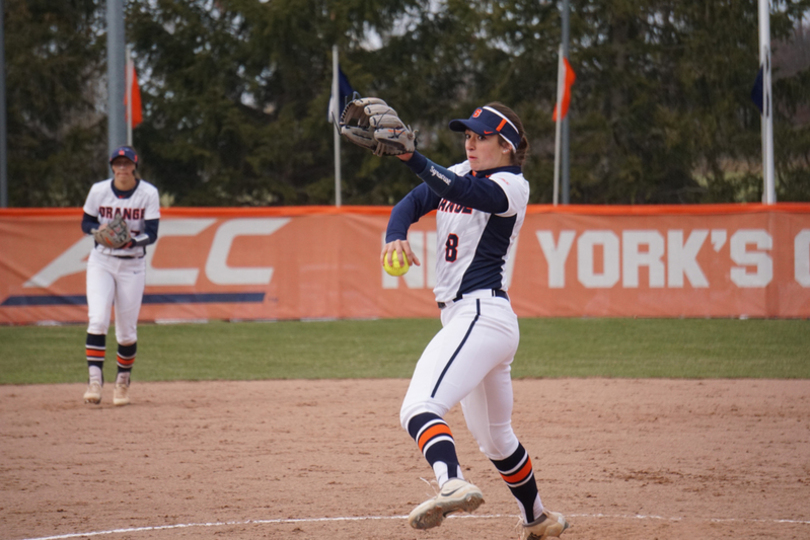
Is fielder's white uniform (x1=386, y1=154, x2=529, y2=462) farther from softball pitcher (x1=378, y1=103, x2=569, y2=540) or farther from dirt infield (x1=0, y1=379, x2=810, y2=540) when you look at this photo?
dirt infield (x1=0, y1=379, x2=810, y2=540)

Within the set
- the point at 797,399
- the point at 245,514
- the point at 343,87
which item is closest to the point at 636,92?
the point at 343,87

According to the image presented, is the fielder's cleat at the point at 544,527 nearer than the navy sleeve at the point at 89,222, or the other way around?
the fielder's cleat at the point at 544,527

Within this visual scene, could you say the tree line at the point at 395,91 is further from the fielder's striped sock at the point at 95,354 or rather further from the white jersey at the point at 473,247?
the white jersey at the point at 473,247

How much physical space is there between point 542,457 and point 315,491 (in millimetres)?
1785

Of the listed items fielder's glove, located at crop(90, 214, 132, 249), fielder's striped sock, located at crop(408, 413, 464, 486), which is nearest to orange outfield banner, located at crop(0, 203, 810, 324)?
fielder's glove, located at crop(90, 214, 132, 249)

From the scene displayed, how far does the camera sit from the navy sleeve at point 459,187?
3.80m

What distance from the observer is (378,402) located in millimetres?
8781

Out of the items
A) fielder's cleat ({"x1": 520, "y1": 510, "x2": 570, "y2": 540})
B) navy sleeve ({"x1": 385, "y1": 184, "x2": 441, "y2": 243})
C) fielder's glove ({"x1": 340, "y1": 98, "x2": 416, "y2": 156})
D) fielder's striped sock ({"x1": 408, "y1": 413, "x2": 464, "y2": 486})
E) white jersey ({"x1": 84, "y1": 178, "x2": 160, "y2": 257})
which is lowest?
fielder's cleat ({"x1": 520, "y1": 510, "x2": 570, "y2": 540})

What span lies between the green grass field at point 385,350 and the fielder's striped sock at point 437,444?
253 inches

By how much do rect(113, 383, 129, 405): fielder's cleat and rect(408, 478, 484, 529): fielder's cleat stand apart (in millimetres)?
5584

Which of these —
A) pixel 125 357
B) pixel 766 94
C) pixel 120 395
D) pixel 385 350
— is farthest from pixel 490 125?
pixel 766 94

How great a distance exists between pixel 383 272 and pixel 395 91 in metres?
13.8

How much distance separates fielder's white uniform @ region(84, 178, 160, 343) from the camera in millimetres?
8219

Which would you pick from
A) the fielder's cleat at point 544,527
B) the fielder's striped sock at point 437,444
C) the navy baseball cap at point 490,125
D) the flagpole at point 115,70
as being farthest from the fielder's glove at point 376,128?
the flagpole at point 115,70
